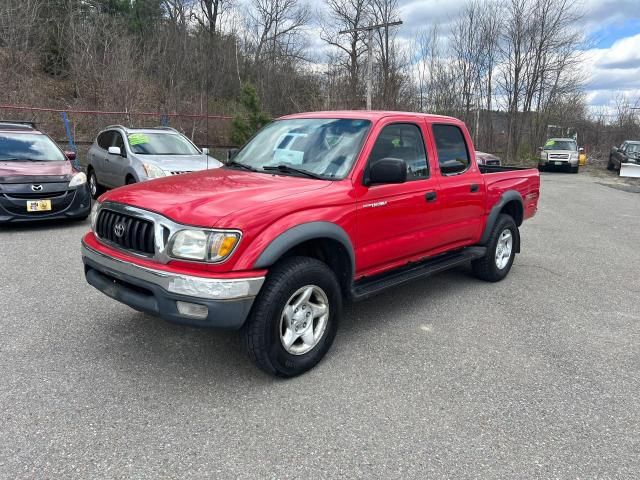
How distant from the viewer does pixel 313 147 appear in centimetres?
411

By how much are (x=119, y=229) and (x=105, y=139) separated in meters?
8.47

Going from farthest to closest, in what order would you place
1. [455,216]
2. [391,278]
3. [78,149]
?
[78,149]
[455,216]
[391,278]

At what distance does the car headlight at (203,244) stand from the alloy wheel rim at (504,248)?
381 cm

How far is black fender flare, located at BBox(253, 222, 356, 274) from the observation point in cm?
308

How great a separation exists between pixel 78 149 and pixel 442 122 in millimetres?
14489

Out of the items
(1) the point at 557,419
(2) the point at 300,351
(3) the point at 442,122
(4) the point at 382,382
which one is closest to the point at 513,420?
(1) the point at 557,419

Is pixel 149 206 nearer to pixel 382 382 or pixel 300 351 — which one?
pixel 300 351

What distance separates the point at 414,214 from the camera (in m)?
4.31

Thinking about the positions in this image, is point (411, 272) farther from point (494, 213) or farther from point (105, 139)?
point (105, 139)

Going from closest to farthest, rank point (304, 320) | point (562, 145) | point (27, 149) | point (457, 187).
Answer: point (304, 320) → point (457, 187) → point (27, 149) → point (562, 145)

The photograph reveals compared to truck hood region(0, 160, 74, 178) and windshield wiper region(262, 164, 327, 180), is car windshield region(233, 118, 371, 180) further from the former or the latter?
truck hood region(0, 160, 74, 178)

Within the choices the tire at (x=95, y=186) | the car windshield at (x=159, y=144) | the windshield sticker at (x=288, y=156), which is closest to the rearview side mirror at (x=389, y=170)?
the windshield sticker at (x=288, y=156)

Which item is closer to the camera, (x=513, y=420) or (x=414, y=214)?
(x=513, y=420)

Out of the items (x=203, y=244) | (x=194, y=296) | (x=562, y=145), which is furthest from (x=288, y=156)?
(x=562, y=145)
